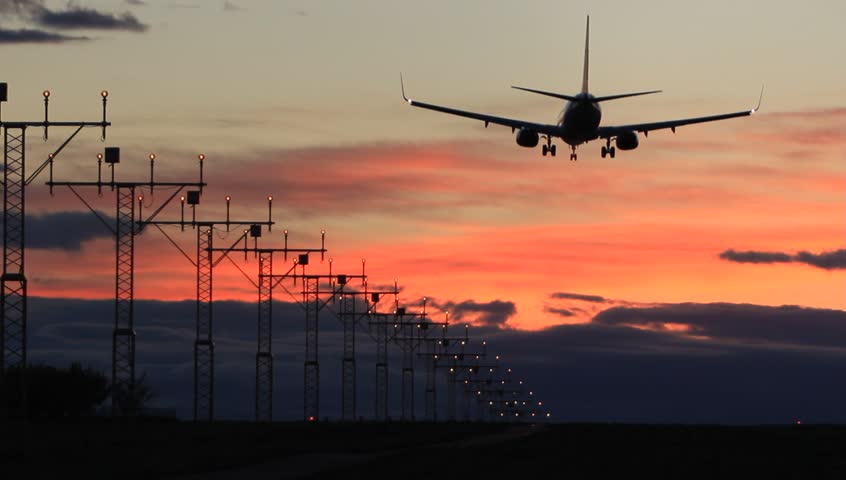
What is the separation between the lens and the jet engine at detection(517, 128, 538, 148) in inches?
3807

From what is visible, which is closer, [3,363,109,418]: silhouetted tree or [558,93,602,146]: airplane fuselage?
[558,93,602,146]: airplane fuselage

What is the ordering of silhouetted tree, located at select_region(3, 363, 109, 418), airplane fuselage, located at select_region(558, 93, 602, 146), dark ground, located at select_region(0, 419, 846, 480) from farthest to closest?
silhouetted tree, located at select_region(3, 363, 109, 418) → airplane fuselage, located at select_region(558, 93, 602, 146) → dark ground, located at select_region(0, 419, 846, 480)

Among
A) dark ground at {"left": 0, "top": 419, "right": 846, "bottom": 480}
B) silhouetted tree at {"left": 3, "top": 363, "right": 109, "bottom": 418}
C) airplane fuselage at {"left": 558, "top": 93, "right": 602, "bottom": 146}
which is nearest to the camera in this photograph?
dark ground at {"left": 0, "top": 419, "right": 846, "bottom": 480}

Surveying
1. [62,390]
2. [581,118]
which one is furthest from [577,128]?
[62,390]

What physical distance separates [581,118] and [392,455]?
2893 cm

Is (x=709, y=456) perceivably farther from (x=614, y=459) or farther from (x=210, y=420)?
(x=210, y=420)

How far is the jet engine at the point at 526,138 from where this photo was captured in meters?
96.7

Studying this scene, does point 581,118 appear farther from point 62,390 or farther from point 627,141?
point 62,390

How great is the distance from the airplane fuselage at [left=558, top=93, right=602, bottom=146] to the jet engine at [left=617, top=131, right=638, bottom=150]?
158cm

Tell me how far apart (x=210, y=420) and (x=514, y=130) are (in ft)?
110

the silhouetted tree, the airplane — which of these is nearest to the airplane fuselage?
the airplane

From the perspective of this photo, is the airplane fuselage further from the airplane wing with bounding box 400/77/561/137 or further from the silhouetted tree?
the silhouetted tree

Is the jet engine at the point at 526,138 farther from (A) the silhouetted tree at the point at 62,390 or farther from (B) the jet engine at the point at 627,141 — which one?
(A) the silhouetted tree at the point at 62,390

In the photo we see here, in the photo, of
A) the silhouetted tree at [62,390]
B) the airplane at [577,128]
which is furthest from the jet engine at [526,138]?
the silhouetted tree at [62,390]
